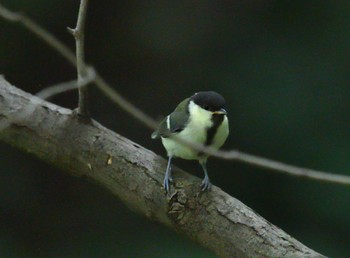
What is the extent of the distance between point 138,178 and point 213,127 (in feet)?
0.78

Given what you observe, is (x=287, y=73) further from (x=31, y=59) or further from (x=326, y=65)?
(x=31, y=59)

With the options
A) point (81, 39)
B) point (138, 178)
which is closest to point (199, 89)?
point (138, 178)

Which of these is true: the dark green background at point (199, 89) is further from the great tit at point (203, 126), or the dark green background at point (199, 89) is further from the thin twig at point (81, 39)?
the thin twig at point (81, 39)

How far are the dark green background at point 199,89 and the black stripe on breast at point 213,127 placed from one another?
3.76ft

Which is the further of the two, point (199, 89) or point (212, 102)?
point (199, 89)

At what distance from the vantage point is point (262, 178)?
3141 millimetres

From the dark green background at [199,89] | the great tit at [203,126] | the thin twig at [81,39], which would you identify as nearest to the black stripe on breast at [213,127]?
the great tit at [203,126]

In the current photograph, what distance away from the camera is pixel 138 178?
1.77m

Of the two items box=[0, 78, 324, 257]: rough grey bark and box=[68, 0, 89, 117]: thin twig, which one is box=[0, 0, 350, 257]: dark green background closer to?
box=[0, 78, 324, 257]: rough grey bark

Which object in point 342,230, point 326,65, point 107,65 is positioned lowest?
point 342,230

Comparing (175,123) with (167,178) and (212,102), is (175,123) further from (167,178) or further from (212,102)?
(167,178)

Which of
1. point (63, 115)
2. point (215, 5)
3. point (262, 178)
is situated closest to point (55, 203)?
point (262, 178)

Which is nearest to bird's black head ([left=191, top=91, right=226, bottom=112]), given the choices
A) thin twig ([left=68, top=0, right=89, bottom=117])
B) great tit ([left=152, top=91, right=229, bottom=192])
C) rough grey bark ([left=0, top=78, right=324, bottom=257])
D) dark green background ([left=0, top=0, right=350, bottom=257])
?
great tit ([left=152, top=91, right=229, bottom=192])

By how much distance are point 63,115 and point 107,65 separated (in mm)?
1265
